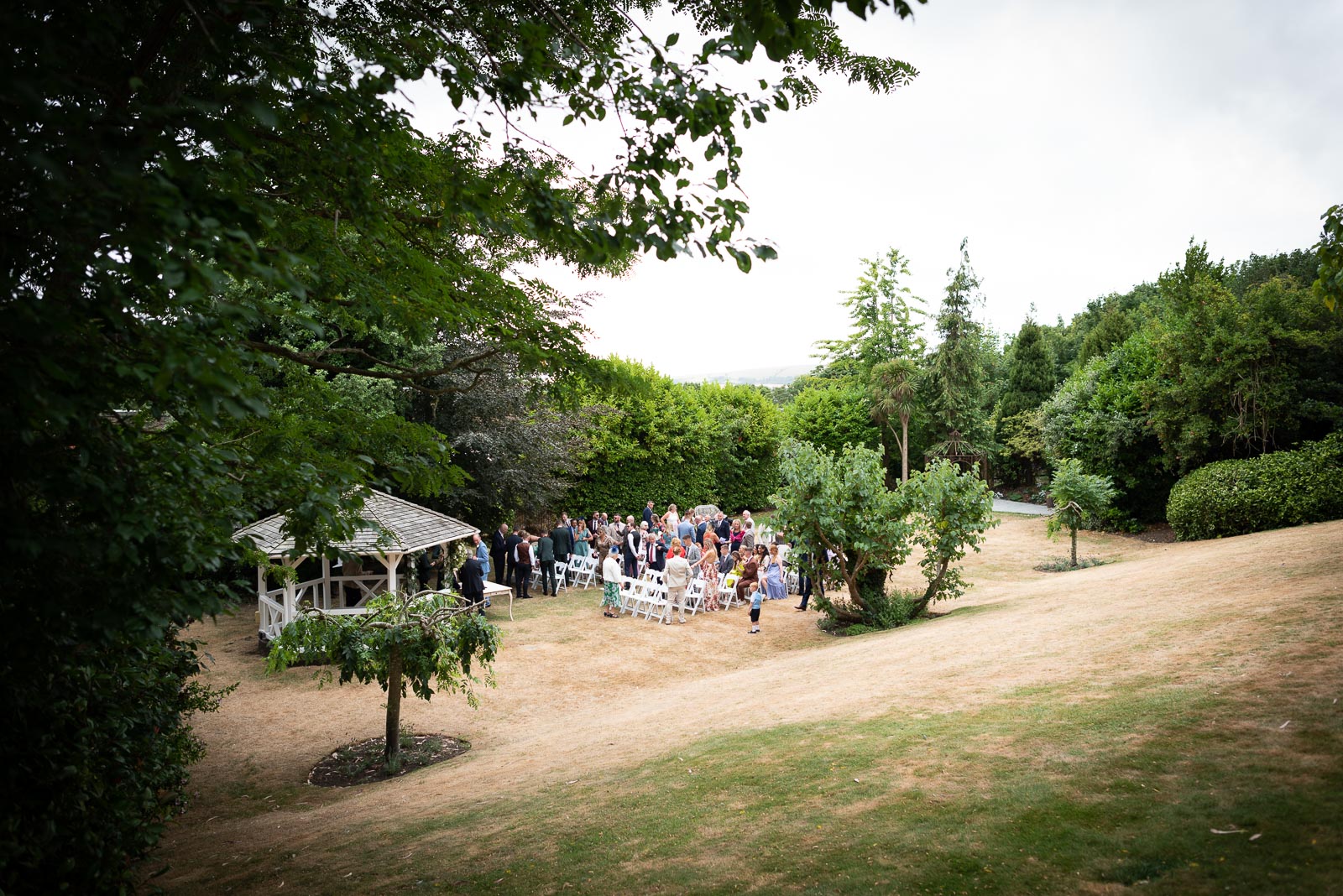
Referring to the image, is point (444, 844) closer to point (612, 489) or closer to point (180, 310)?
point (180, 310)

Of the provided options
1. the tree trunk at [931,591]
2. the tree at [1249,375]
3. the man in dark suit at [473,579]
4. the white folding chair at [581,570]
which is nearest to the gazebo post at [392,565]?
the man in dark suit at [473,579]

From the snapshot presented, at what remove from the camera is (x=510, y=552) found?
18969 mm

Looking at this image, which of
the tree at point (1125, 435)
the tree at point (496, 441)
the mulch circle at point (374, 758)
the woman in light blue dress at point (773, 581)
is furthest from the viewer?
the tree at point (1125, 435)

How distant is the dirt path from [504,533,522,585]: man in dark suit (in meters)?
2.88

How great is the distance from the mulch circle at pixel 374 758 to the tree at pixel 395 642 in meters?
0.28

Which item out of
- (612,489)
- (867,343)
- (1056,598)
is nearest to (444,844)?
(1056,598)

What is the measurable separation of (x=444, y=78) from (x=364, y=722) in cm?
924

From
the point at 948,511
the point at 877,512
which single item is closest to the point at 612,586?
the point at 877,512

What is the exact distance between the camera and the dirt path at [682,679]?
7520 millimetres

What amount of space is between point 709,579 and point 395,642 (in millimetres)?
10366

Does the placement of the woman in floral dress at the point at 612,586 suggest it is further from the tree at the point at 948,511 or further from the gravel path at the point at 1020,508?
the gravel path at the point at 1020,508

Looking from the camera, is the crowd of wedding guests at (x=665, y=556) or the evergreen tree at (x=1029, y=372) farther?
the evergreen tree at (x=1029, y=372)

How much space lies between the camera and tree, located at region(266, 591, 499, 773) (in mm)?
8078

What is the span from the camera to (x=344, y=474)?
489 centimetres
